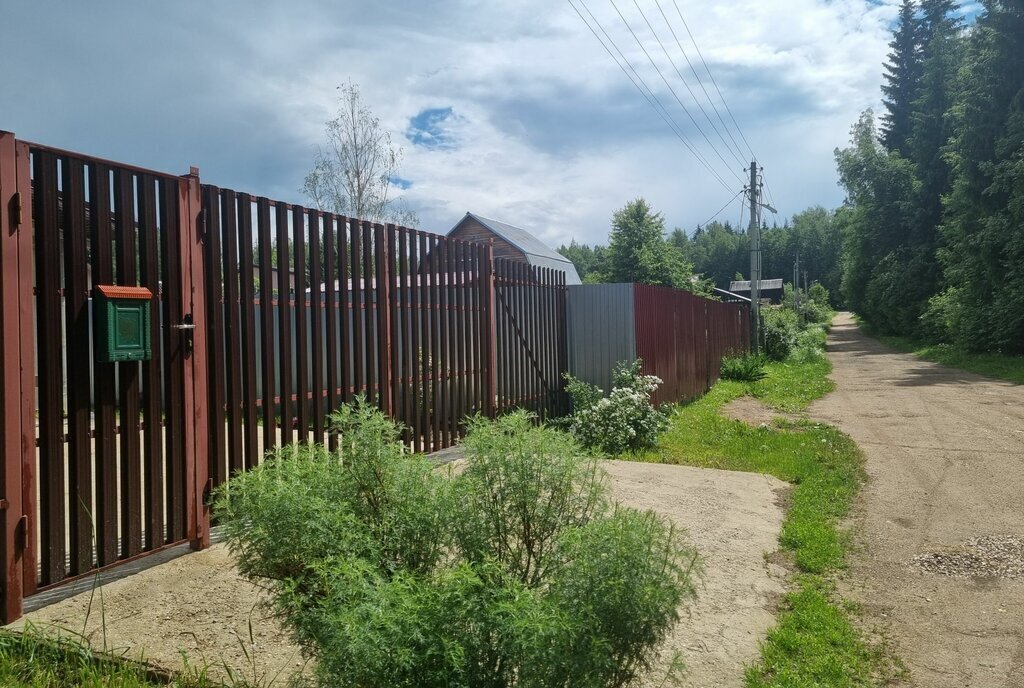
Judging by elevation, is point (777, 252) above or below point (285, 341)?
above

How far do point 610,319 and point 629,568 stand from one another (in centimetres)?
827

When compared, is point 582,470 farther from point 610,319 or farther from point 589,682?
point 610,319

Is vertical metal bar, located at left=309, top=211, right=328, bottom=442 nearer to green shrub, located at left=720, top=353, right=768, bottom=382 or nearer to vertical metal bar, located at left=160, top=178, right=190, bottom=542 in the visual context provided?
vertical metal bar, located at left=160, top=178, right=190, bottom=542

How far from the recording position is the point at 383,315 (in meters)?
5.92

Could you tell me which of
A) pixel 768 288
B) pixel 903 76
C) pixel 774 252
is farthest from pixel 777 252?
pixel 903 76

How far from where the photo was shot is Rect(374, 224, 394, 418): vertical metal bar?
5863 mm

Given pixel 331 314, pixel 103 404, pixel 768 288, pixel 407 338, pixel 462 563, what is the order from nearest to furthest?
pixel 462 563
pixel 103 404
pixel 331 314
pixel 407 338
pixel 768 288

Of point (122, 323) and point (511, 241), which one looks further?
point (511, 241)

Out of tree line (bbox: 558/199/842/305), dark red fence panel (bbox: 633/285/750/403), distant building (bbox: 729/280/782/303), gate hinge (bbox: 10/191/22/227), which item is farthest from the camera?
tree line (bbox: 558/199/842/305)

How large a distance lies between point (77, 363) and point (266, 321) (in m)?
1.15

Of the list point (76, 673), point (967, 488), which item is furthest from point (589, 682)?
point (967, 488)

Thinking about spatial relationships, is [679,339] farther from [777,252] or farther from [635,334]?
[777,252]

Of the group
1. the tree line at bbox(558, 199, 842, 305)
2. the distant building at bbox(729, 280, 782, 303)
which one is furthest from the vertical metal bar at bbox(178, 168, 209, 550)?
the distant building at bbox(729, 280, 782, 303)

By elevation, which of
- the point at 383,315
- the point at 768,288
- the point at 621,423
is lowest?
the point at 621,423
